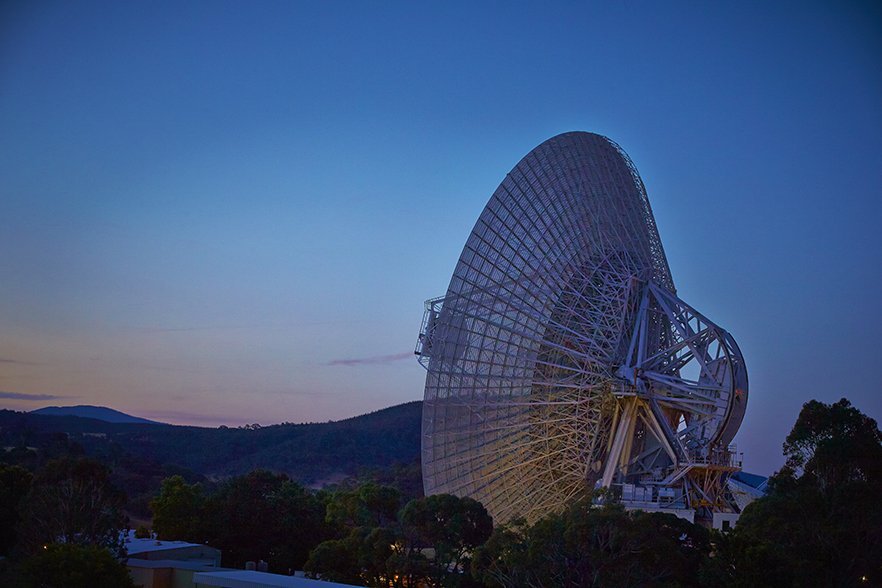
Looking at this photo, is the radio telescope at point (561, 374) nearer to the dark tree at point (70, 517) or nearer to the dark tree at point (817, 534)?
the dark tree at point (817, 534)

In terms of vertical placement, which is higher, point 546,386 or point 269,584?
point 546,386

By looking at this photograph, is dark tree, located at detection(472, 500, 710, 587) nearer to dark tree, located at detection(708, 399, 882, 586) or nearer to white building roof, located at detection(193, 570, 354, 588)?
dark tree, located at detection(708, 399, 882, 586)

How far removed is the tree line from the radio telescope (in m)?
3.42

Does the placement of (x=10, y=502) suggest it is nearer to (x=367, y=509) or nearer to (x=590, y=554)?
(x=367, y=509)

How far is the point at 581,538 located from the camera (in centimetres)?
3731

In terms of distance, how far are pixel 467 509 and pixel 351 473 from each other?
131 m

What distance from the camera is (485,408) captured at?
165ft

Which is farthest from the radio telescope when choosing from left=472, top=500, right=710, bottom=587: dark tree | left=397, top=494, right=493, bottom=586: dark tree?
left=472, top=500, right=710, bottom=587: dark tree

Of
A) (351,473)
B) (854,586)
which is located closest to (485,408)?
(854,586)

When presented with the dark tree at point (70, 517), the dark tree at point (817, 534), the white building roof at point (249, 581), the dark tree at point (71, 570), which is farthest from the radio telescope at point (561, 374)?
the dark tree at point (71, 570)

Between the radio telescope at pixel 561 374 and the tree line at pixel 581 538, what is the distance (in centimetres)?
342

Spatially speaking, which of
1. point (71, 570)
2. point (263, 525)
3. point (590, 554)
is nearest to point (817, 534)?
point (590, 554)

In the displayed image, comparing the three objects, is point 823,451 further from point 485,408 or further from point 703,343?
point 485,408

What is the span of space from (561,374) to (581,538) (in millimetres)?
14548
